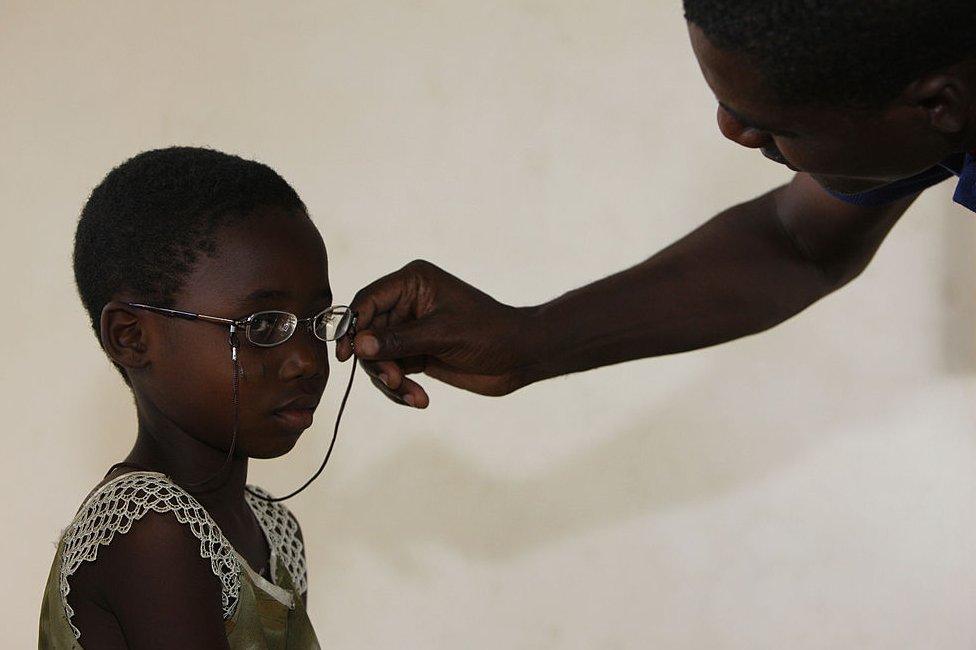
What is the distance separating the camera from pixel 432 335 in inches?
60.7

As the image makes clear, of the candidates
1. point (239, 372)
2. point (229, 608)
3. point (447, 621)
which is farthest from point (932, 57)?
point (447, 621)

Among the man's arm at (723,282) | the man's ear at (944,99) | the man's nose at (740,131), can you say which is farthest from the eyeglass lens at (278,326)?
the man's ear at (944,99)

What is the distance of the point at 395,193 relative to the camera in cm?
262

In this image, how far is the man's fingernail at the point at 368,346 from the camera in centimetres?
145

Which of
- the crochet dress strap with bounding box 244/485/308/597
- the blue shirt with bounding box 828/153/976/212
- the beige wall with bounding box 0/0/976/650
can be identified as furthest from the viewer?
the beige wall with bounding box 0/0/976/650

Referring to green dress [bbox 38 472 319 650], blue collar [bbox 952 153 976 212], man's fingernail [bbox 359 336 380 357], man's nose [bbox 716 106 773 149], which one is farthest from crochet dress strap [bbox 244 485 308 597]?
blue collar [bbox 952 153 976 212]

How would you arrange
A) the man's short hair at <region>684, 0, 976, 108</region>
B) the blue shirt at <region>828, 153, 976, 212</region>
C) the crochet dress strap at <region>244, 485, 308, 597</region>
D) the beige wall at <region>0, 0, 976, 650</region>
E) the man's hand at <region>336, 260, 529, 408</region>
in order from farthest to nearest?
the beige wall at <region>0, 0, 976, 650</region>
the crochet dress strap at <region>244, 485, 308, 597</region>
the man's hand at <region>336, 260, 529, 408</region>
the blue shirt at <region>828, 153, 976, 212</region>
the man's short hair at <region>684, 0, 976, 108</region>

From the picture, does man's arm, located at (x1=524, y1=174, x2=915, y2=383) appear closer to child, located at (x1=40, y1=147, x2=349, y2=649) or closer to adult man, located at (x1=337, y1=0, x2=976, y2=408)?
adult man, located at (x1=337, y1=0, x2=976, y2=408)

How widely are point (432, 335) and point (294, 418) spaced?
22cm

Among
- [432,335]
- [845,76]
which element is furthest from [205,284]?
[845,76]

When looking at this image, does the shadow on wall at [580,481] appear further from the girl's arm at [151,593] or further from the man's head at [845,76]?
the man's head at [845,76]

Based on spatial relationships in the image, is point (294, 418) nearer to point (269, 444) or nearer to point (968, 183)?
point (269, 444)

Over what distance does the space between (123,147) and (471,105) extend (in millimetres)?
779

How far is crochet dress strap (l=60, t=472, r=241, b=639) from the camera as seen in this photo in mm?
1316
